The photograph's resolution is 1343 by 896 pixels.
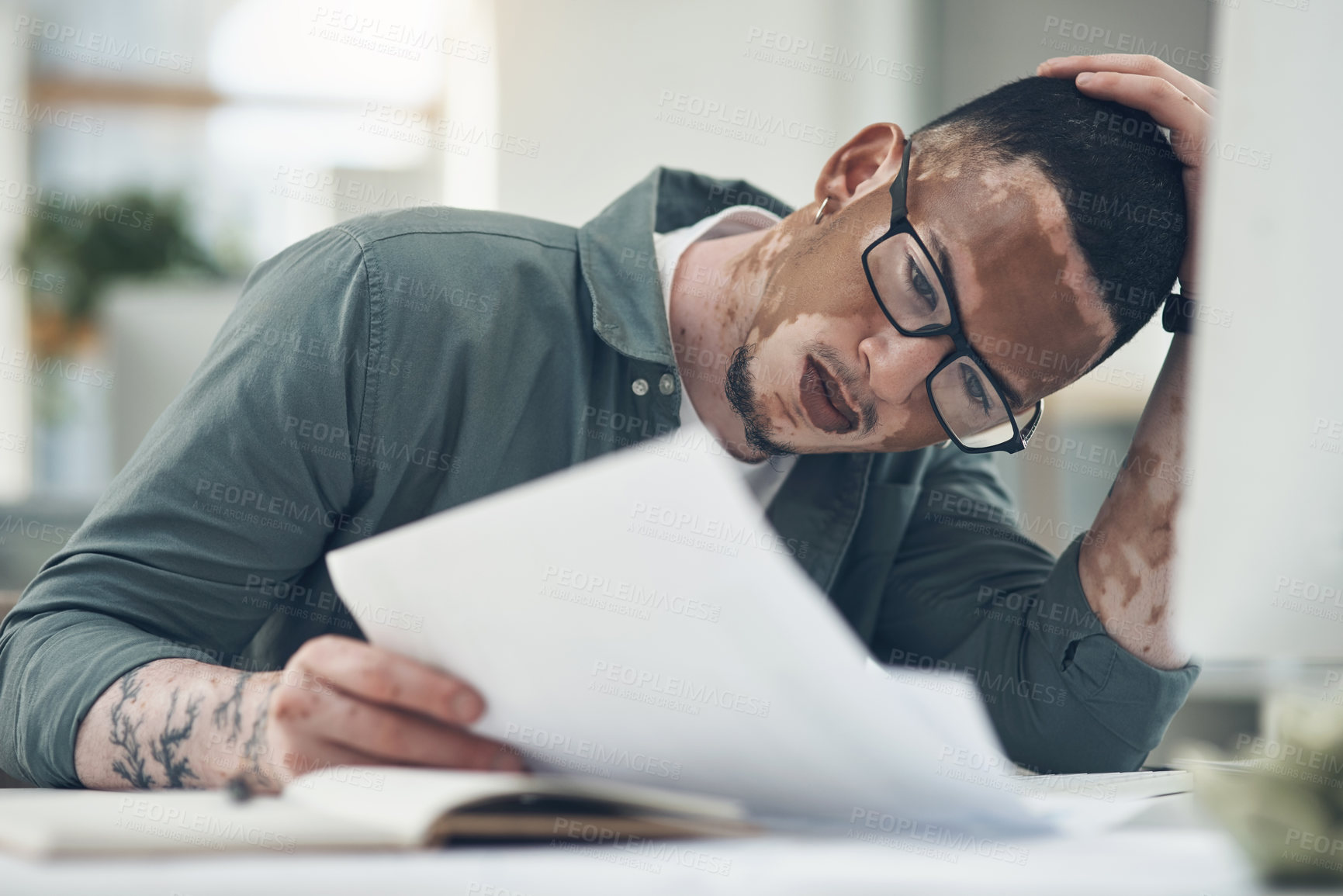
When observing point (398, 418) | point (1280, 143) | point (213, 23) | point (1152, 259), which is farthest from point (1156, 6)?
point (213, 23)

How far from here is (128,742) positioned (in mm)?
558

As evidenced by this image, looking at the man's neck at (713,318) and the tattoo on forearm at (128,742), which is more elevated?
the man's neck at (713,318)

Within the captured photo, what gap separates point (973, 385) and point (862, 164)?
0.33 meters

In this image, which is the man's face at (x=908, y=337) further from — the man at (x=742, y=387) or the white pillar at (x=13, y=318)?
the white pillar at (x=13, y=318)

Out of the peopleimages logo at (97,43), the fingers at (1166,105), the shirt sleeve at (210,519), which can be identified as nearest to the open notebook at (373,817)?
the shirt sleeve at (210,519)

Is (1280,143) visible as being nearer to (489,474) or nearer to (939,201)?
(939,201)

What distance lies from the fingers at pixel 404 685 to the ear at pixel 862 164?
71 cm

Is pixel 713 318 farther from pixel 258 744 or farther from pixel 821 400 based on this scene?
pixel 258 744

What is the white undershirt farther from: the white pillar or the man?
the white pillar

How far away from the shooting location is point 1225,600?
11.6 inches

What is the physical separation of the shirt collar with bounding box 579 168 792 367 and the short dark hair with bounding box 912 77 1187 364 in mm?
305

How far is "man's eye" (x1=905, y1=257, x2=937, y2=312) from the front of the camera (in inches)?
33.1

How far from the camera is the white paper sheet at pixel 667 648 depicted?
12.3 inches

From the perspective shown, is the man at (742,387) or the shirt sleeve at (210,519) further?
the man at (742,387)
